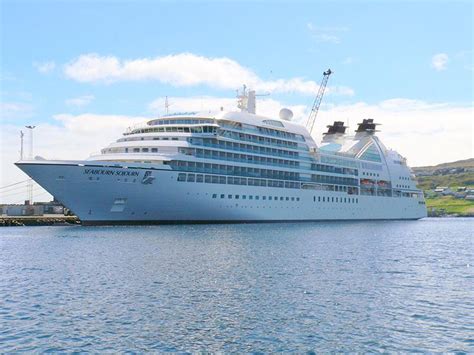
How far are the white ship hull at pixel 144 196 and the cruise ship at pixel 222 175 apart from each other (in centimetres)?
12

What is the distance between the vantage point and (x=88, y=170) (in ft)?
207

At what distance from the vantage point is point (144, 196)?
66438mm

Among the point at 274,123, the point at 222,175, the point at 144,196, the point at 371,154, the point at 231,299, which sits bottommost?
the point at 231,299

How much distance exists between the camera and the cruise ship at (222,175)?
6456 cm

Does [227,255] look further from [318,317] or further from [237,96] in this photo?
[237,96]

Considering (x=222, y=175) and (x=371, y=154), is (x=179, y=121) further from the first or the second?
(x=371, y=154)

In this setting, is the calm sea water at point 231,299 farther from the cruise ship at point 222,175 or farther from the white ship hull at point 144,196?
the cruise ship at point 222,175

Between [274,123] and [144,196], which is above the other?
[274,123]

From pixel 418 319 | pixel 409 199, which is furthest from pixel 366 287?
pixel 409 199

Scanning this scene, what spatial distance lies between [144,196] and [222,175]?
13.4 meters

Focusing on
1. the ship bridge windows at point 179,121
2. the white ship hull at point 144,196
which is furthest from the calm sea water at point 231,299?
the ship bridge windows at point 179,121

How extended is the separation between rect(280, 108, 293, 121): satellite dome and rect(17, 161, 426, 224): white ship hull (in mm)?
20869

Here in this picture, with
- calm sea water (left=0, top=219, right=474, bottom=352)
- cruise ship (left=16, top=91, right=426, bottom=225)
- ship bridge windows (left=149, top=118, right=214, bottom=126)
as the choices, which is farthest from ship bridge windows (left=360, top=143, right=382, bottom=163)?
calm sea water (left=0, top=219, right=474, bottom=352)

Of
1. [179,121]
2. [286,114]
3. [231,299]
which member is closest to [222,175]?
[179,121]
